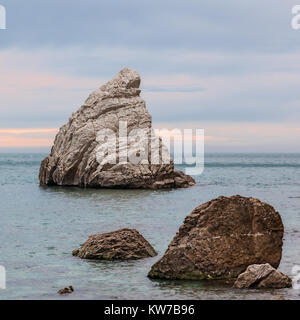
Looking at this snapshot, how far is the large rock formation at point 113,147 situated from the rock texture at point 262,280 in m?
35.8

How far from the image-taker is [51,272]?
62.2ft

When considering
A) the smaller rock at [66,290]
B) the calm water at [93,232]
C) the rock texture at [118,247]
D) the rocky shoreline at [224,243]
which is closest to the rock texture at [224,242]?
the rocky shoreline at [224,243]

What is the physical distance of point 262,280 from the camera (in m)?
16.5

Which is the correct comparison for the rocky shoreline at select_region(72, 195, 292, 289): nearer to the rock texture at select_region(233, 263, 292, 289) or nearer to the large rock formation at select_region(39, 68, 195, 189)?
the rock texture at select_region(233, 263, 292, 289)

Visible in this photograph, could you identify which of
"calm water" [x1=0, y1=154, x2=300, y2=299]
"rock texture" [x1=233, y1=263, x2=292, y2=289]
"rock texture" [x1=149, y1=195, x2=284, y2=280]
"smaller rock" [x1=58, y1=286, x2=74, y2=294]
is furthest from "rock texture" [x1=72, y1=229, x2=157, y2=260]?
"rock texture" [x1=233, y1=263, x2=292, y2=289]

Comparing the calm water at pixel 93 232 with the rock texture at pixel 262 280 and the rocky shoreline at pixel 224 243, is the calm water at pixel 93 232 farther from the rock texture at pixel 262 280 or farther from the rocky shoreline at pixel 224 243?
the rocky shoreline at pixel 224 243

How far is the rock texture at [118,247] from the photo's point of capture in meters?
20.5

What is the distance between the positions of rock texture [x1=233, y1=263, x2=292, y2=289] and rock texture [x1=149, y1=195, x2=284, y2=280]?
1.00m

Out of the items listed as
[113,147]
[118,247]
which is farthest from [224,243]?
[113,147]

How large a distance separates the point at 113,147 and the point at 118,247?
33260 mm

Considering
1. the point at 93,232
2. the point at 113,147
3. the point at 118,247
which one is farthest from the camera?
the point at 113,147

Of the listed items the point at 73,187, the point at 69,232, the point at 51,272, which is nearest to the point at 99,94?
the point at 73,187

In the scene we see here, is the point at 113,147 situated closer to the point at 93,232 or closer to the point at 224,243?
the point at 93,232
